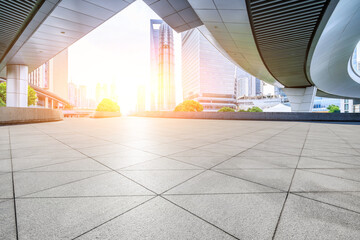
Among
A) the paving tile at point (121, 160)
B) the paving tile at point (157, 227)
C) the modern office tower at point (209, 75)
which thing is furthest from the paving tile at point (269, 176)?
the modern office tower at point (209, 75)

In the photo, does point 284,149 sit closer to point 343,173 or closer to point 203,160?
point 343,173

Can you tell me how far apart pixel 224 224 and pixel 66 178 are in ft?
7.73

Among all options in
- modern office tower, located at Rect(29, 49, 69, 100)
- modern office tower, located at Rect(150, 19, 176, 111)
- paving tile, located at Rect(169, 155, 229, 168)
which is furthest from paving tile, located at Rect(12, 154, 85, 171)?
modern office tower, located at Rect(150, 19, 176, 111)

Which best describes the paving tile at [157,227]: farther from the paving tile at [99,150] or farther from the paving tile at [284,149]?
the paving tile at [284,149]

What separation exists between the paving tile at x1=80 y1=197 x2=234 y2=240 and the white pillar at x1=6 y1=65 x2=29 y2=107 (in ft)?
82.6

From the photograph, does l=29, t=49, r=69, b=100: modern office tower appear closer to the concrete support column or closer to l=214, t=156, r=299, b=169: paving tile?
the concrete support column

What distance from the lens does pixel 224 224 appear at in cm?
150

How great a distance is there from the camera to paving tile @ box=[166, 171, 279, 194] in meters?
2.16

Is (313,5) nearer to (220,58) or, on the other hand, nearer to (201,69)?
(201,69)

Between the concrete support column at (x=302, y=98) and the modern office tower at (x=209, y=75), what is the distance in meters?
82.4

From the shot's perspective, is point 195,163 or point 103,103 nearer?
point 195,163

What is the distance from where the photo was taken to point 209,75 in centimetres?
12019

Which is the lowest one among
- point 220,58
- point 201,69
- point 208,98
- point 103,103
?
point 103,103

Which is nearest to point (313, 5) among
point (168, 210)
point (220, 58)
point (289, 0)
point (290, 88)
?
point (289, 0)
